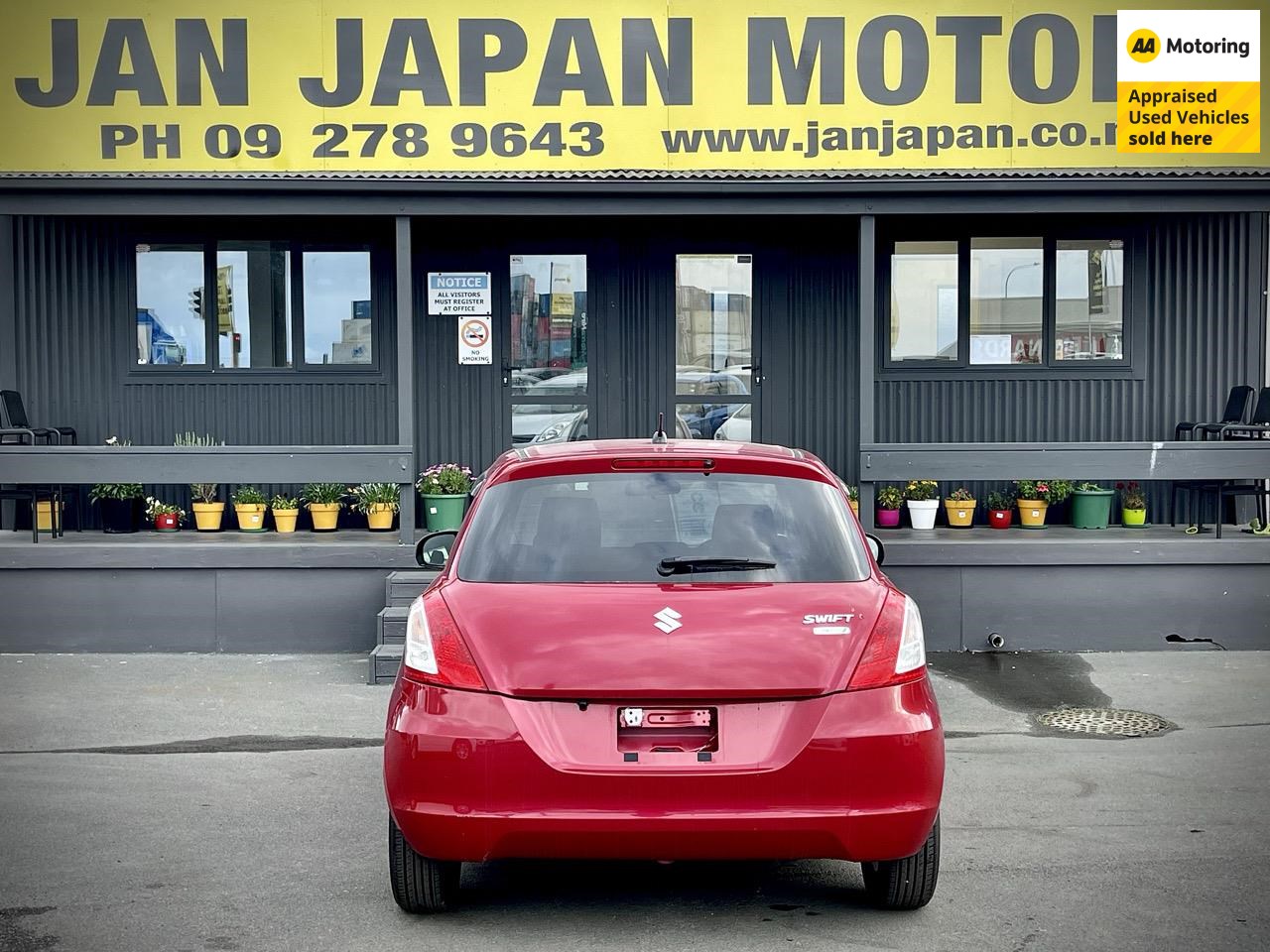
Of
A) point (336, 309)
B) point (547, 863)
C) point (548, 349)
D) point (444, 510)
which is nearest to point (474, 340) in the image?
point (548, 349)

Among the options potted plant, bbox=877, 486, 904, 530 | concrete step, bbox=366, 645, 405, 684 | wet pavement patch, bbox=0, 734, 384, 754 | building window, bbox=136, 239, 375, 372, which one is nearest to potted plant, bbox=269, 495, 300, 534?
building window, bbox=136, 239, 375, 372

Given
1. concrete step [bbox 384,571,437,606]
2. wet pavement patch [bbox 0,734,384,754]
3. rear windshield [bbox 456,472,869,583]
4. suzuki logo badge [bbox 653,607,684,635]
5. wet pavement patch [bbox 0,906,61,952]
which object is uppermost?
rear windshield [bbox 456,472,869,583]

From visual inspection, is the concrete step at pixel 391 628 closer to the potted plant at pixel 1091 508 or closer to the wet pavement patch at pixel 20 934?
the wet pavement patch at pixel 20 934

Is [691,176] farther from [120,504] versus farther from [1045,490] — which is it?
[120,504]

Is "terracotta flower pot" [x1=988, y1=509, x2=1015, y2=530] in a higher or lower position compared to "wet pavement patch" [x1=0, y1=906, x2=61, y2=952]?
higher

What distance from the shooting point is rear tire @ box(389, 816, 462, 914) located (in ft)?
17.5

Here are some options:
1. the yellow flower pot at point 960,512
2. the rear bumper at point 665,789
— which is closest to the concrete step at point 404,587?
the yellow flower pot at point 960,512

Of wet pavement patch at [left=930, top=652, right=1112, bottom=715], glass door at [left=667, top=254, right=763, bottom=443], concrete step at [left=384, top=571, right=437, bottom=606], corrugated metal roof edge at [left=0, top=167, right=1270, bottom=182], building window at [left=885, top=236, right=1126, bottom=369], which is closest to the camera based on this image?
wet pavement patch at [left=930, top=652, right=1112, bottom=715]

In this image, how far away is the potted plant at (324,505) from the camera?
1291 centimetres

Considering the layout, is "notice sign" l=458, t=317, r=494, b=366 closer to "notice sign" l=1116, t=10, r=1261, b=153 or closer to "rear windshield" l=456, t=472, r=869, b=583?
"notice sign" l=1116, t=10, r=1261, b=153

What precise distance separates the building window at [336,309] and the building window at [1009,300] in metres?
4.87

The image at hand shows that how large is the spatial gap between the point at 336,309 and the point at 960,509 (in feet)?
19.6

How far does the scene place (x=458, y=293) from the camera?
46.2ft

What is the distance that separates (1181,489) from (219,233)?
914 cm
